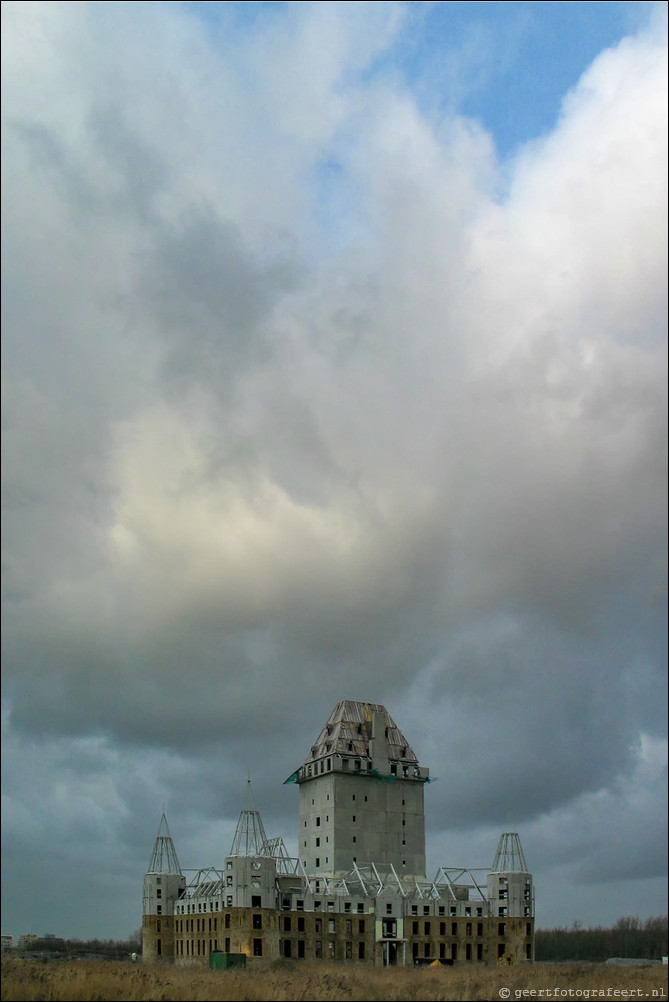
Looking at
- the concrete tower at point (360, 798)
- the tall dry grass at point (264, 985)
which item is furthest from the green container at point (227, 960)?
the tall dry grass at point (264, 985)

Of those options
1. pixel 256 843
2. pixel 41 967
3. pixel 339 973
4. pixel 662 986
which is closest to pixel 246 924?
pixel 256 843

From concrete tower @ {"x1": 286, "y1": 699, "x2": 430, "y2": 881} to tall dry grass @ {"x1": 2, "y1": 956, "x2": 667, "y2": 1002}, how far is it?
6066 centimetres

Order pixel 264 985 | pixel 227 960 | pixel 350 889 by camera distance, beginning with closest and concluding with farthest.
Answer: pixel 264 985 → pixel 227 960 → pixel 350 889

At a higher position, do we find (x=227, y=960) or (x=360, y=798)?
(x=360, y=798)

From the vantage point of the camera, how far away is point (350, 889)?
4914 inches

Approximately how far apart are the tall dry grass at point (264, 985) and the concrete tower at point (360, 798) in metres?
60.7

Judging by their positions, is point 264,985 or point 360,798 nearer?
point 264,985

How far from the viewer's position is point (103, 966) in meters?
54.0

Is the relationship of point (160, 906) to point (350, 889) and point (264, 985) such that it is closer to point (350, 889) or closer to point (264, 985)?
point (350, 889)

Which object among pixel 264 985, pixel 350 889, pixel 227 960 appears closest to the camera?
pixel 264 985

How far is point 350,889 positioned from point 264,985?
7682 centimetres

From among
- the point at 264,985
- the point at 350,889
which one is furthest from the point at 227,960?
the point at 264,985

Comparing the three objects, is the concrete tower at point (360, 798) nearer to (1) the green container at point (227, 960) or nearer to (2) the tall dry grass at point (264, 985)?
(1) the green container at point (227, 960)

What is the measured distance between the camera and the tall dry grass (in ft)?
143
